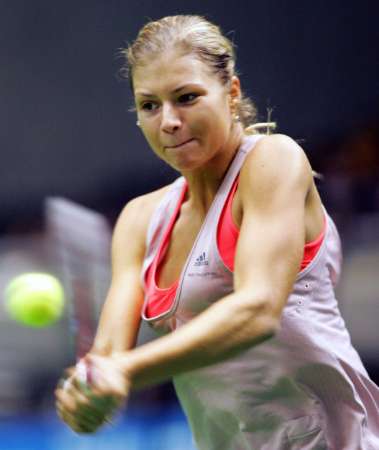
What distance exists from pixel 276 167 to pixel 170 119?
6.6 inches

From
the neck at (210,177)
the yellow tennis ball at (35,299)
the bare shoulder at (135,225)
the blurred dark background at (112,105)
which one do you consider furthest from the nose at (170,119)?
the blurred dark background at (112,105)

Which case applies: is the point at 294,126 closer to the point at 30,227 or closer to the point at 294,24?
the point at 294,24

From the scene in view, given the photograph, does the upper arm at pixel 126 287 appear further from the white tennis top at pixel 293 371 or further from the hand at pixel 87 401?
the hand at pixel 87 401

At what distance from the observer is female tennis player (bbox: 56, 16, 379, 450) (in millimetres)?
1512

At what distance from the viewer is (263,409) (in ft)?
5.35

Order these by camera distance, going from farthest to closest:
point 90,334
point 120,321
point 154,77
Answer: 1. point 90,334
2. point 120,321
3. point 154,77

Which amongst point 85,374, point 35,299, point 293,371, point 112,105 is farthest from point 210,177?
point 112,105

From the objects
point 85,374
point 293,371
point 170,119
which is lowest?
point 293,371

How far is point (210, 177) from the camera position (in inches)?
66.5

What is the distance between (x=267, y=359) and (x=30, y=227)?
6.21 feet

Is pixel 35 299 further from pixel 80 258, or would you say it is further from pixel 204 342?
pixel 204 342

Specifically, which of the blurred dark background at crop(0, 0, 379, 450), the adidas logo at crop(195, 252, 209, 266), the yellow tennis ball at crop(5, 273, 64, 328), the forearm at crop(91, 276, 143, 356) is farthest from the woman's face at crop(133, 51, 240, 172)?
the blurred dark background at crop(0, 0, 379, 450)

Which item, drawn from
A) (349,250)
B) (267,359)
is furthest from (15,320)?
(267,359)

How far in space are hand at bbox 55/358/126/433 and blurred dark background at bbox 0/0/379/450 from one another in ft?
6.37
